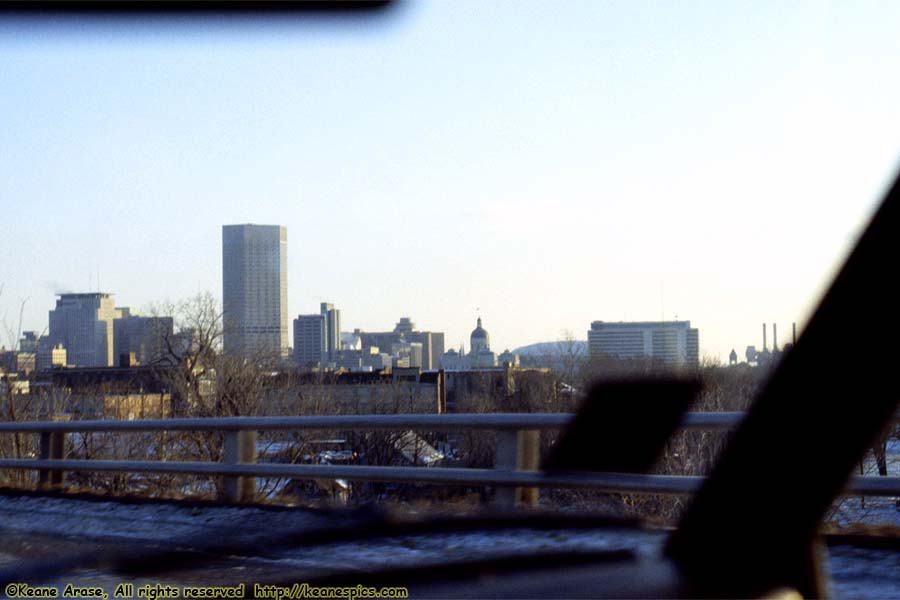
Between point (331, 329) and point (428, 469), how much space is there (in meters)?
84.3

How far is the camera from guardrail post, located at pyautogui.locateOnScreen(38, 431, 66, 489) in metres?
10.4


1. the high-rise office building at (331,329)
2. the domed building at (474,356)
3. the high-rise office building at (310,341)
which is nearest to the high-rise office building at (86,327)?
the high-rise office building at (310,341)

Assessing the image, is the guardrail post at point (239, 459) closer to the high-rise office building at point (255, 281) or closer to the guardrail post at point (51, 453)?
the guardrail post at point (51, 453)

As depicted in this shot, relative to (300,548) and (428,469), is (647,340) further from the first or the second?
(300,548)

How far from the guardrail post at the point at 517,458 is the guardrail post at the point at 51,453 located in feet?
17.6

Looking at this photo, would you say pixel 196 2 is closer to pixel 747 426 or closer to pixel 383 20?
pixel 383 20

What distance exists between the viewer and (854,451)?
2697 millimetres

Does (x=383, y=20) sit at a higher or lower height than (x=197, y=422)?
higher

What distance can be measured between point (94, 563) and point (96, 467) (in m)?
4.98

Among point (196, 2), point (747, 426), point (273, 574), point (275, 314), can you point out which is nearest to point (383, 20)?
point (196, 2)

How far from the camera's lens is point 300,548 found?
4.88m

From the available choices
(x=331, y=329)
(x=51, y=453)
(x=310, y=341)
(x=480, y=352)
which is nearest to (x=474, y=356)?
(x=480, y=352)

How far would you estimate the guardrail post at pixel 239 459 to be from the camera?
8562mm

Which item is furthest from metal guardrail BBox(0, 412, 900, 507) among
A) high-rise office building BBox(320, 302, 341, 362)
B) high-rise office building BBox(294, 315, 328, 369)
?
high-rise office building BBox(320, 302, 341, 362)
